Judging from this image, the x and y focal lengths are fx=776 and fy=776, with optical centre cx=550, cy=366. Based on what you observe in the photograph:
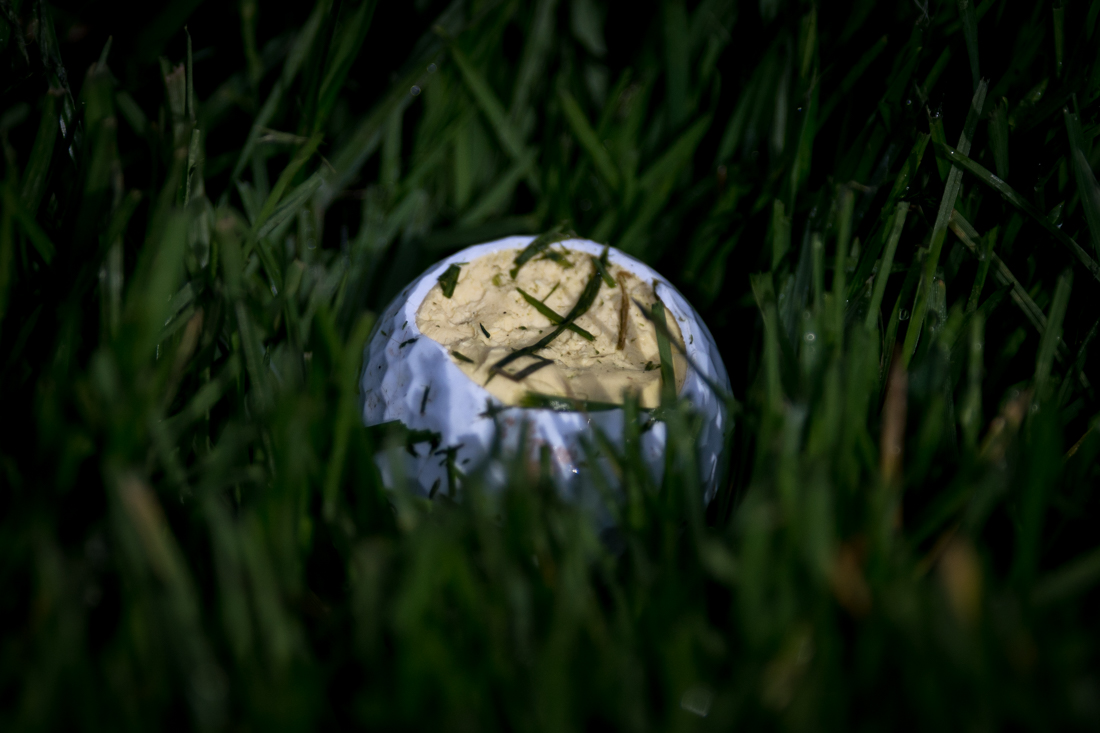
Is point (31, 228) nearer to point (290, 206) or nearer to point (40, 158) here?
point (40, 158)

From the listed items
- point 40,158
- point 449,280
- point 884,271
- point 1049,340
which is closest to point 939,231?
point 884,271

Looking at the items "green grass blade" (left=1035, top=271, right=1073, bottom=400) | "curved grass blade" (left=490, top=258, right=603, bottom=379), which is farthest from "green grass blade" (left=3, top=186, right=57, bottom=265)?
"green grass blade" (left=1035, top=271, right=1073, bottom=400)

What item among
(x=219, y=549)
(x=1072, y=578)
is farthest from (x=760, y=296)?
(x=219, y=549)

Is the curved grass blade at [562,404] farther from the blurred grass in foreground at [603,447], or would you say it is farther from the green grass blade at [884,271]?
the green grass blade at [884,271]

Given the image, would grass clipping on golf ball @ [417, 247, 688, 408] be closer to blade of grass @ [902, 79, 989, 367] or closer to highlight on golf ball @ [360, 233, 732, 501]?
highlight on golf ball @ [360, 233, 732, 501]

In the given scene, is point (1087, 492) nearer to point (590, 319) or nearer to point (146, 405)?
point (590, 319)

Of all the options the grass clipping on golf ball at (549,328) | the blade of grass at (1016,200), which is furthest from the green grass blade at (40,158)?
the blade of grass at (1016,200)
